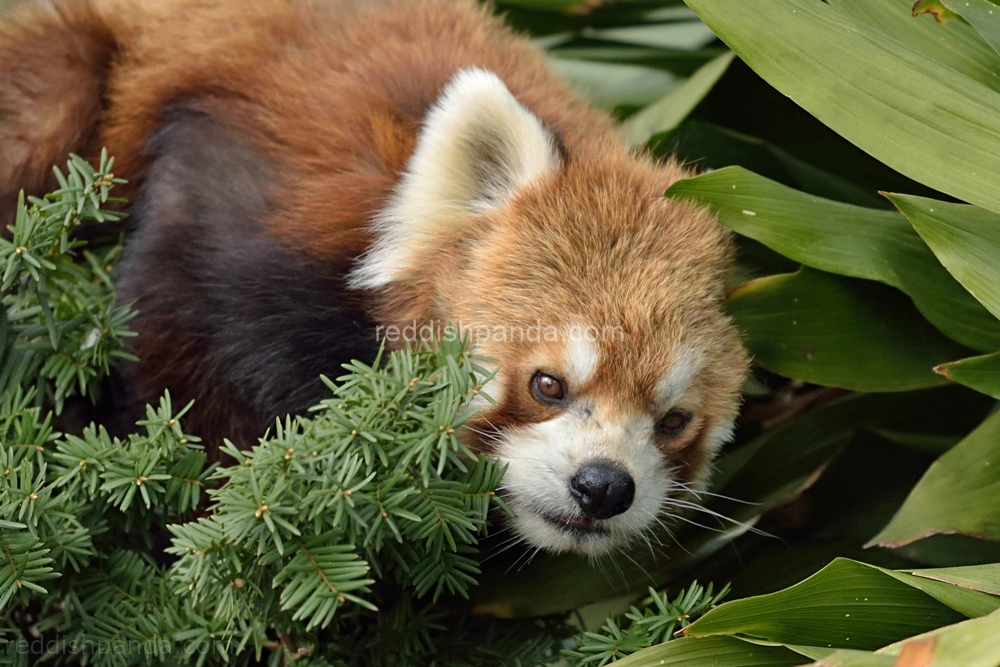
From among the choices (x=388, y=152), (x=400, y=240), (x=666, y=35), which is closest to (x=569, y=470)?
(x=400, y=240)

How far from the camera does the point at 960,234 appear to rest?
176 centimetres

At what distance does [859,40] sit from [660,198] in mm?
565

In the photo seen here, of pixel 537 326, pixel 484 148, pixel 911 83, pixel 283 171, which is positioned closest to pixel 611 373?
pixel 537 326

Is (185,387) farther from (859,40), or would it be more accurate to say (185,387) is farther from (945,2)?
(945,2)

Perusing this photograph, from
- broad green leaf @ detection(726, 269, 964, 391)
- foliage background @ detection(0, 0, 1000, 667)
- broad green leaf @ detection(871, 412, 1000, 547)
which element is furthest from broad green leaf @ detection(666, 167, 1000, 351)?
broad green leaf @ detection(871, 412, 1000, 547)

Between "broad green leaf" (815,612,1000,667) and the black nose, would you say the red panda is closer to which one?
the black nose

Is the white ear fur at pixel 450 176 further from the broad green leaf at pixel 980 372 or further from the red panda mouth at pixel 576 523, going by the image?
the broad green leaf at pixel 980 372

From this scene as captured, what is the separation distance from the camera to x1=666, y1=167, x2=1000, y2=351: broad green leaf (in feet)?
6.43

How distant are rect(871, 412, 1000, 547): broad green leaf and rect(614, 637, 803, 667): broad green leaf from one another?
496 millimetres

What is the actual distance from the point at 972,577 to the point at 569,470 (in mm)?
770

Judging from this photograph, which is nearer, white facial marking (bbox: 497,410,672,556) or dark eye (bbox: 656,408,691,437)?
white facial marking (bbox: 497,410,672,556)

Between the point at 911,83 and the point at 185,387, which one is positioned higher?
the point at 911,83

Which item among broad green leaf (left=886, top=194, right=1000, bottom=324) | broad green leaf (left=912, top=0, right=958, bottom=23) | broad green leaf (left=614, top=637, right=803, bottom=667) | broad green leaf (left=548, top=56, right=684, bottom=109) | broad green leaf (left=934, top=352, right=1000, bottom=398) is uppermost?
broad green leaf (left=912, top=0, right=958, bottom=23)

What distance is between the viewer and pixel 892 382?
2.12 meters
